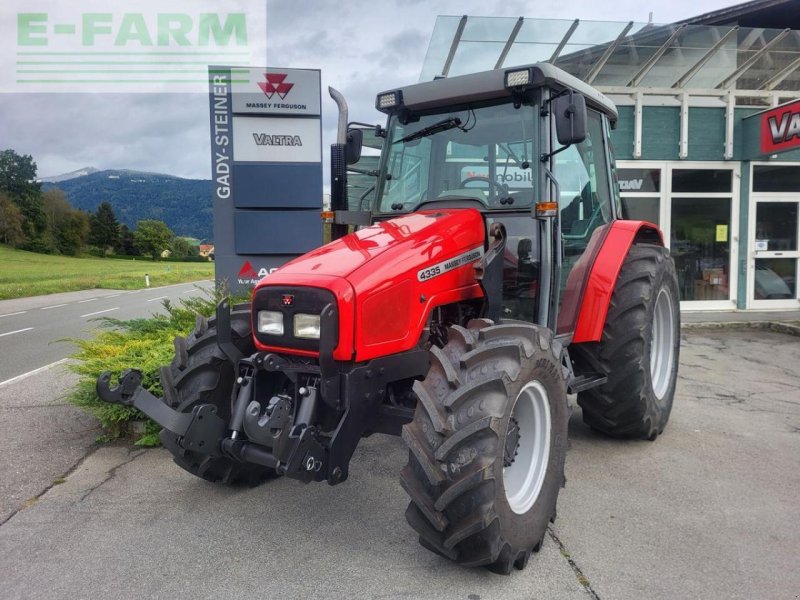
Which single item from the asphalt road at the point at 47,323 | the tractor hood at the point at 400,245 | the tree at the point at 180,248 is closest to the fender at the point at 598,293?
the tractor hood at the point at 400,245

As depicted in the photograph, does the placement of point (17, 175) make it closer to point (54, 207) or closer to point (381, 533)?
point (54, 207)

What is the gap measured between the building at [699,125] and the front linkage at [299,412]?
774 centimetres

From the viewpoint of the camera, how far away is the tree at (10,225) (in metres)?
48.7

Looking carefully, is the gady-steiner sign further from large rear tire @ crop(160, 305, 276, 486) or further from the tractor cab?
large rear tire @ crop(160, 305, 276, 486)

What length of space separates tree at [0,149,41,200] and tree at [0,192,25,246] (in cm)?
1398

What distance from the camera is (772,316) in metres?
11.2

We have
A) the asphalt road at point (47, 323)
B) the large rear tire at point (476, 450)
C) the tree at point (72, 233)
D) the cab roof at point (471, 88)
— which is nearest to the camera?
the large rear tire at point (476, 450)

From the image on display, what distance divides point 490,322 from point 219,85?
6340 millimetres

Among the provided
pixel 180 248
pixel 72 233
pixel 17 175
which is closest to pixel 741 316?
pixel 72 233

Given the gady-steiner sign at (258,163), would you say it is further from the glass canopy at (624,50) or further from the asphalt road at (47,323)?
the glass canopy at (624,50)

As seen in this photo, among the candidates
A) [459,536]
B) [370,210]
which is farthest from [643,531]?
[370,210]

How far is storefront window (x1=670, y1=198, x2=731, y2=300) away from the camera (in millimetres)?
11539

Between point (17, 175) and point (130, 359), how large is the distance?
252 feet

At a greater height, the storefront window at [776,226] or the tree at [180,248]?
the tree at [180,248]
